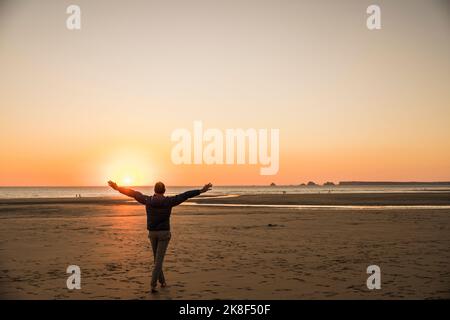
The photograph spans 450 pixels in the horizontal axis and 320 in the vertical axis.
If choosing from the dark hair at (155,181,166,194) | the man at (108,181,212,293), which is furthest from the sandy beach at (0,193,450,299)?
the dark hair at (155,181,166,194)

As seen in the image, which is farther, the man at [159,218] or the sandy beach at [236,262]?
the man at [159,218]

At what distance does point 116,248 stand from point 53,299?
7.65 metres

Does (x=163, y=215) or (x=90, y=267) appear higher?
(x=163, y=215)

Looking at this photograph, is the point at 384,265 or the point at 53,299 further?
the point at 384,265

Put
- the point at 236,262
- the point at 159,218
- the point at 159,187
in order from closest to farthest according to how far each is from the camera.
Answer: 1. the point at 159,218
2. the point at 159,187
3. the point at 236,262

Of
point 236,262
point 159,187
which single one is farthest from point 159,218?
point 236,262

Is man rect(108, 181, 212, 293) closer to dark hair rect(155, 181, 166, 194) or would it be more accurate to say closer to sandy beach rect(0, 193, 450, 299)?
dark hair rect(155, 181, 166, 194)

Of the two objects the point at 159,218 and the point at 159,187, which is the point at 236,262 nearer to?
the point at 159,218

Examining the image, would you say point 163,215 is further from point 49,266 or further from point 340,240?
point 340,240

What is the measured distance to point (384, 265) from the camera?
44.5ft

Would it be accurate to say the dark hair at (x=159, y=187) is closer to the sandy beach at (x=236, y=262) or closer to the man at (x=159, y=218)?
the man at (x=159, y=218)

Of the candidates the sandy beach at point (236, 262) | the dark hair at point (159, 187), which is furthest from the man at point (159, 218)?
the sandy beach at point (236, 262)

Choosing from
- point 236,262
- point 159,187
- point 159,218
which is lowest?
point 236,262
